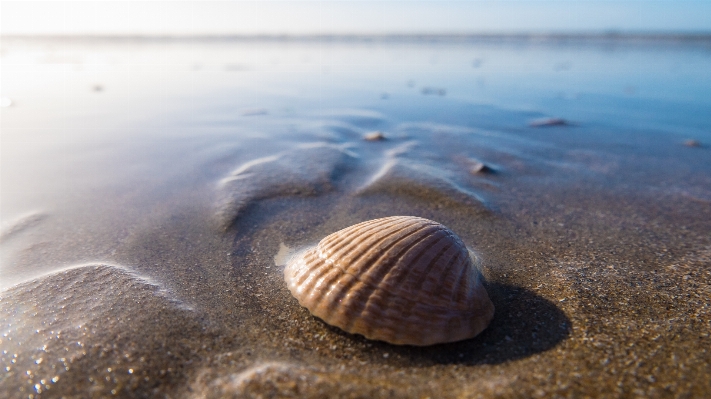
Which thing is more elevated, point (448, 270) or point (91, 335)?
point (448, 270)

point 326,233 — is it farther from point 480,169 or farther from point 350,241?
point 480,169

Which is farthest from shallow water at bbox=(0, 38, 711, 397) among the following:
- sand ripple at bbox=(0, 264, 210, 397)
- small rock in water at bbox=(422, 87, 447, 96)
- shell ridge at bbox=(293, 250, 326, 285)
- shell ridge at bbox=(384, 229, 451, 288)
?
small rock in water at bbox=(422, 87, 447, 96)

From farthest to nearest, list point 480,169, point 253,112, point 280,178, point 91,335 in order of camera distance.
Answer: point 253,112
point 480,169
point 280,178
point 91,335

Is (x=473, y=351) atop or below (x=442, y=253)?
below

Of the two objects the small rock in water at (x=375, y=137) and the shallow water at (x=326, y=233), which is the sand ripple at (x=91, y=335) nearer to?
the shallow water at (x=326, y=233)

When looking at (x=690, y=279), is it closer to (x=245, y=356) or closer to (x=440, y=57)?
(x=245, y=356)

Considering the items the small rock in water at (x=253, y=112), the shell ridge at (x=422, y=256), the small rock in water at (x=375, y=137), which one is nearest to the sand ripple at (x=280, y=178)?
the small rock in water at (x=375, y=137)

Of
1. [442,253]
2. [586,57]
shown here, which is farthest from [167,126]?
[586,57]

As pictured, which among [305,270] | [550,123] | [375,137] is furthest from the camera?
[550,123]

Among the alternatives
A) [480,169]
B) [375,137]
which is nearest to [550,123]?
[480,169]
